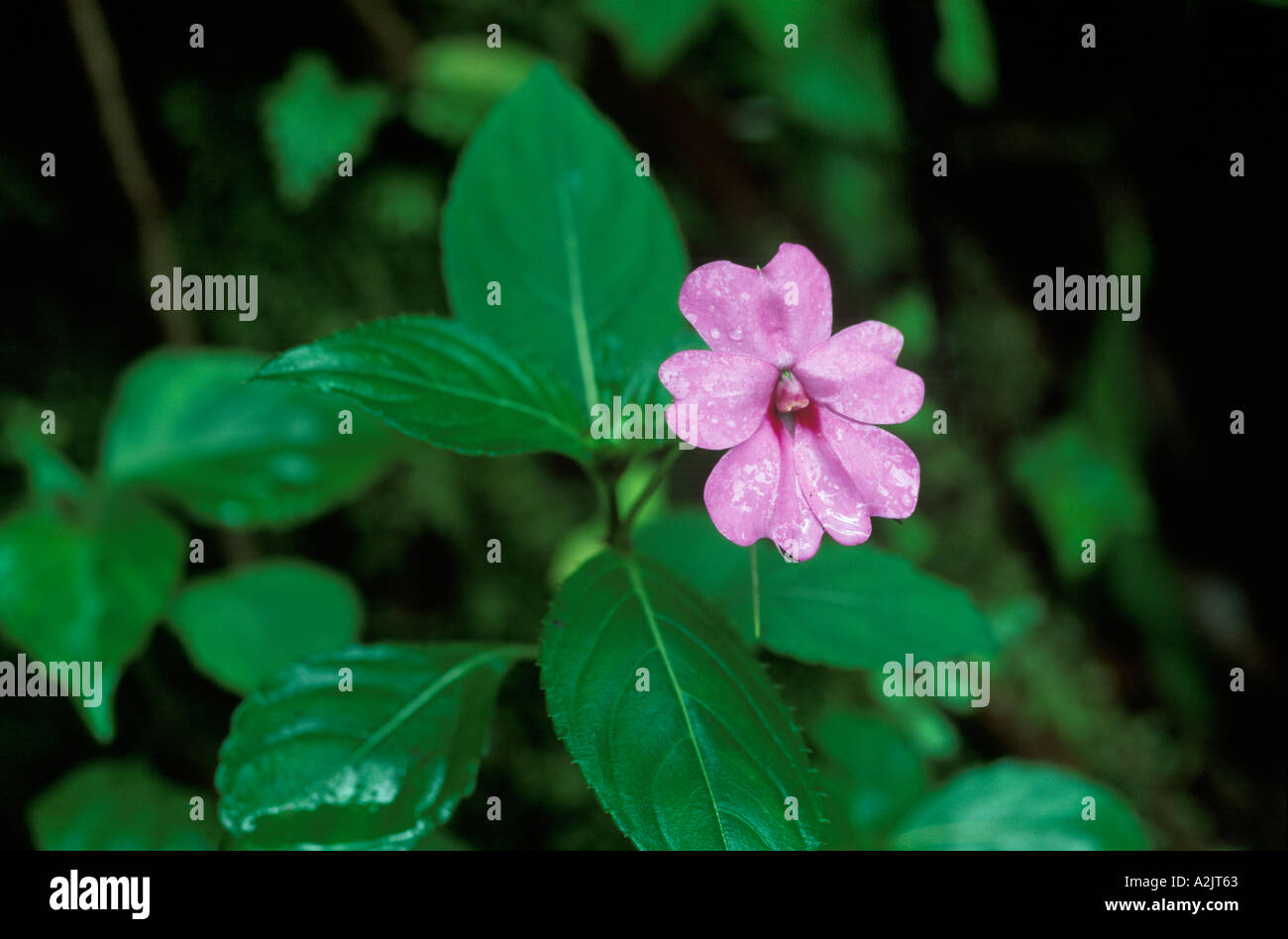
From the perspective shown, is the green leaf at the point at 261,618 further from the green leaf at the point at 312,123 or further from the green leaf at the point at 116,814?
the green leaf at the point at 312,123

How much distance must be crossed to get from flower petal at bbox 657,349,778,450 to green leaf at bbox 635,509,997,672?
414mm

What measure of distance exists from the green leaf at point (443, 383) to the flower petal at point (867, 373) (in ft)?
1.00

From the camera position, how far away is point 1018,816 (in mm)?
1801

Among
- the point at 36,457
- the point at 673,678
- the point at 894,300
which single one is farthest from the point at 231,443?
the point at 894,300

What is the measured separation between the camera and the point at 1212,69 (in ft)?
6.55

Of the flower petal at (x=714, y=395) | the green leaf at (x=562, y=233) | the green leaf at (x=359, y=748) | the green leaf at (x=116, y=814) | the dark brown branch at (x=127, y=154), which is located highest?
the dark brown branch at (x=127, y=154)

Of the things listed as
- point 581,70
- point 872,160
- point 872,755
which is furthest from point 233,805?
point 872,160

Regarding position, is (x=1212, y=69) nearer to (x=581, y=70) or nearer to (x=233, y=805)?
(x=581, y=70)

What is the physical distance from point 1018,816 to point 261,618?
61.2 inches

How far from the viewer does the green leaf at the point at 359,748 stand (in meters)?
1.00

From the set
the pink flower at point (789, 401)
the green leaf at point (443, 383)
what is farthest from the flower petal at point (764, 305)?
the green leaf at point (443, 383)

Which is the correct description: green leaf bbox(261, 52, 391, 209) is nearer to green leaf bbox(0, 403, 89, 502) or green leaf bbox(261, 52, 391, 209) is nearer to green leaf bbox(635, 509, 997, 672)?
green leaf bbox(0, 403, 89, 502)

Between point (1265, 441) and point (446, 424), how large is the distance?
237cm

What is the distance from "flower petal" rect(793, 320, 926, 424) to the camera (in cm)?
90
